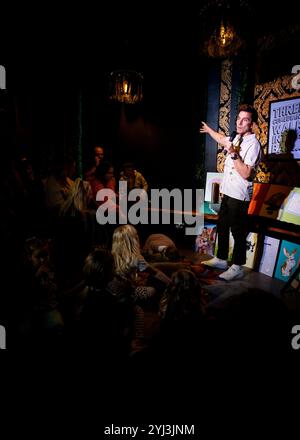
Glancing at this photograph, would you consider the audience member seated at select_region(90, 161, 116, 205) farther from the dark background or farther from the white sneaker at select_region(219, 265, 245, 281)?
the white sneaker at select_region(219, 265, 245, 281)

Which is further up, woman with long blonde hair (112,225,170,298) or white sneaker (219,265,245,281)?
woman with long blonde hair (112,225,170,298)

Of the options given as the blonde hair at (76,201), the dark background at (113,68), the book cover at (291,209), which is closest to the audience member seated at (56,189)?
the blonde hair at (76,201)

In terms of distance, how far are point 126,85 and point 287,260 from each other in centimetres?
341

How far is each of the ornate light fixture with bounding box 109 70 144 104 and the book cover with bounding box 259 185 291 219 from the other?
2484 mm

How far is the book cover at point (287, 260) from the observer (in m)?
3.70

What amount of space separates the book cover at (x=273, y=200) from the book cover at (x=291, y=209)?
7cm

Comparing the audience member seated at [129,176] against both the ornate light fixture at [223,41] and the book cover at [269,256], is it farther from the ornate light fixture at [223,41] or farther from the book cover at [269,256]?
the book cover at [269,256]

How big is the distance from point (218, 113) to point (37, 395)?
4988mm

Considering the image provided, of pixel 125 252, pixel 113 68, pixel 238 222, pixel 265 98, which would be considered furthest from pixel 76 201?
pixel 113 68

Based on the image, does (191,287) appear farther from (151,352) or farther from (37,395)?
(37,395)

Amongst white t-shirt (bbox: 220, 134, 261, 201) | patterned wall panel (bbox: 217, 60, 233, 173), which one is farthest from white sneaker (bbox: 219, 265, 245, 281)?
patterned wall panel (bbox: 217, 60, 233, 173)

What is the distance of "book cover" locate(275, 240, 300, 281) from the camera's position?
3.70 metres
